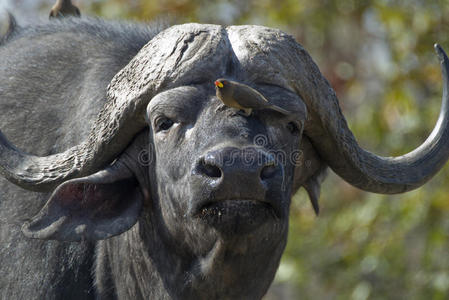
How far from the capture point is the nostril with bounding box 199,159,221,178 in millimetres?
2939

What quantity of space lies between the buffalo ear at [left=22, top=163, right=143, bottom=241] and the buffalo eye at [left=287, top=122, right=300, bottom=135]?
2.41 feet

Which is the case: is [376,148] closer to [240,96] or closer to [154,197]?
[154,197]

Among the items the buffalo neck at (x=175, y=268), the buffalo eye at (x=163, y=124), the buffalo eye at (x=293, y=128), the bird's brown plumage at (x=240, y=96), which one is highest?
the bird's brown plumage at (x=240, y=96)

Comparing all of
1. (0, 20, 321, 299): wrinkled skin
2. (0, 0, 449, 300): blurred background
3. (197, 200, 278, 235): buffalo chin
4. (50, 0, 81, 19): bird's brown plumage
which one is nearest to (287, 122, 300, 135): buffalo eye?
(0, 20, 321, 299): wrinkled skin

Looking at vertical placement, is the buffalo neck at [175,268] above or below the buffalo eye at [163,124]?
below

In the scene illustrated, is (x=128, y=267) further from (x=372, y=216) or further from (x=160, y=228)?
(x=372, y=216)

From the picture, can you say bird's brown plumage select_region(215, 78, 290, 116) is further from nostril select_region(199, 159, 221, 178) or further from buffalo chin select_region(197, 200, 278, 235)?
buffalo chin select_region(197, 200, 278, 235)

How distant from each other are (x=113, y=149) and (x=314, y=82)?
36.6 inches

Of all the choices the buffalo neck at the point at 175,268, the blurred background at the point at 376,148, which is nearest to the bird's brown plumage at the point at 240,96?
the buffalo neck at the point at 175,268

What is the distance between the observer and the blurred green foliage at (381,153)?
7.72 meters

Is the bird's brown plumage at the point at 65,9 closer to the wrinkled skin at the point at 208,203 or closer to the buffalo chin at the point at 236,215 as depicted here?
the wrinkled skin at the point at 208,203

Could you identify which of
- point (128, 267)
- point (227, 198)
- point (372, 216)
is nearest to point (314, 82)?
point (227, 198)

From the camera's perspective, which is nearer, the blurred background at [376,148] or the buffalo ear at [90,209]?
the buffalo ear at [90,209]

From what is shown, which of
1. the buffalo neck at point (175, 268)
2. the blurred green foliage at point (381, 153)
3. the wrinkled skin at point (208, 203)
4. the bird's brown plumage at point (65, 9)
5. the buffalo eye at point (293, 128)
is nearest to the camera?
the wrinkled skin at point (208, 203)
